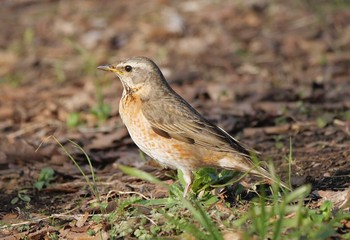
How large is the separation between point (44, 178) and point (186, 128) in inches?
76.3

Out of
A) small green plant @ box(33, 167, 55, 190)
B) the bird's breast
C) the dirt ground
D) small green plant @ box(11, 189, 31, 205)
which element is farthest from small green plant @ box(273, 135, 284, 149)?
small green plant @ box(11, 189, 31, 205)

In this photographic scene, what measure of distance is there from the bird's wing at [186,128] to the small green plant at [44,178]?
5.06ft

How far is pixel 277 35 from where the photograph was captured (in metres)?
13.9

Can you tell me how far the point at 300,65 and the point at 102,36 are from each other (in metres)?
4.16

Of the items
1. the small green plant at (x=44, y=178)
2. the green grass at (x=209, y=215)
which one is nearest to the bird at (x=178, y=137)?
the green grass at (x=209, y=215)

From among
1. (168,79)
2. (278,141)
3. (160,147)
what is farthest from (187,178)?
(168,79)

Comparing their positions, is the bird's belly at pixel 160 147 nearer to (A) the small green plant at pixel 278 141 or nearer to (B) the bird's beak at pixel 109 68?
(B) the bird's beak at pixel 109 68

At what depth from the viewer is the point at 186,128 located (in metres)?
6.92

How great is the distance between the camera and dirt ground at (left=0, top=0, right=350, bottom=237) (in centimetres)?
793

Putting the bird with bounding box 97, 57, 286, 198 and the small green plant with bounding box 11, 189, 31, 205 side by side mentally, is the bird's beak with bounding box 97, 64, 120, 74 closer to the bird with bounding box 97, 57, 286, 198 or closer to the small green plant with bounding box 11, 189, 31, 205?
the bird with bounding box 97, 57, 286, 198

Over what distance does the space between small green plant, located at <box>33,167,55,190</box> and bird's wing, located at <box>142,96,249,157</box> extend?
1.54 metres

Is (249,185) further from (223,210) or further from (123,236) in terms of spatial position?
(123,236)

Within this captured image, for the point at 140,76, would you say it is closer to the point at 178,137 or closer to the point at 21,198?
the point at 178,137

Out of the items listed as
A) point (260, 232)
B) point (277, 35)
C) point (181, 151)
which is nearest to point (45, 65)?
point (277, 35)
